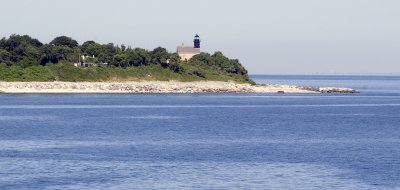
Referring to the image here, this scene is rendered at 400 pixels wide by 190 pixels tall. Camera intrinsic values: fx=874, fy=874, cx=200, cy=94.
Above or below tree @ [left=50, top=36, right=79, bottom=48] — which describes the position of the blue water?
below

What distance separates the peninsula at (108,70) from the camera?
536 ft

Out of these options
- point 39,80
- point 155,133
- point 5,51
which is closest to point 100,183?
point 155,133

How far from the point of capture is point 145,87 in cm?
16962

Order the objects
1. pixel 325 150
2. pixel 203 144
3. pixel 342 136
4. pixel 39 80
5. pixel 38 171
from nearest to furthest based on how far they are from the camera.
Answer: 1. pixel 38 171
2. pixel 325 150
3. pixel 203 144
4. pixel 342 136
5. pixel 39 80

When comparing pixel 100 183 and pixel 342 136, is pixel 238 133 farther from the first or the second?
pixel 100 183

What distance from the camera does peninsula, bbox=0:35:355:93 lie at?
163375 millimetres

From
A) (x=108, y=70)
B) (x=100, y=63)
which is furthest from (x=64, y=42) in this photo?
(x=108, y=70)

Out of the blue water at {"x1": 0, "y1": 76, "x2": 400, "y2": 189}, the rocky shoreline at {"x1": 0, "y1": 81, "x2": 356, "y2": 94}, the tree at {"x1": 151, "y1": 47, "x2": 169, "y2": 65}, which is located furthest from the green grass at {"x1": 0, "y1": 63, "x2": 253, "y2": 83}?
the blue water at {"x1": 0, "y1": 76, "x2": 400, "y2": 189}

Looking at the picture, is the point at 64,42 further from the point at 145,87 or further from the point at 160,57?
the point at 145,87

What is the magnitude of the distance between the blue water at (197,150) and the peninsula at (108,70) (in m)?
58.4

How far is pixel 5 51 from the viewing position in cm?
17500

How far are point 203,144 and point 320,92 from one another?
12433 centimetres

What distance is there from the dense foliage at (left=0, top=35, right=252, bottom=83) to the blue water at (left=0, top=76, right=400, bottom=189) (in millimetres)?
62370

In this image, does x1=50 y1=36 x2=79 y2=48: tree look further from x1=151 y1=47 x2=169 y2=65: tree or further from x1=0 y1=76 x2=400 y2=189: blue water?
x1=0 y1=76 x2=400 y2=189: blue water
